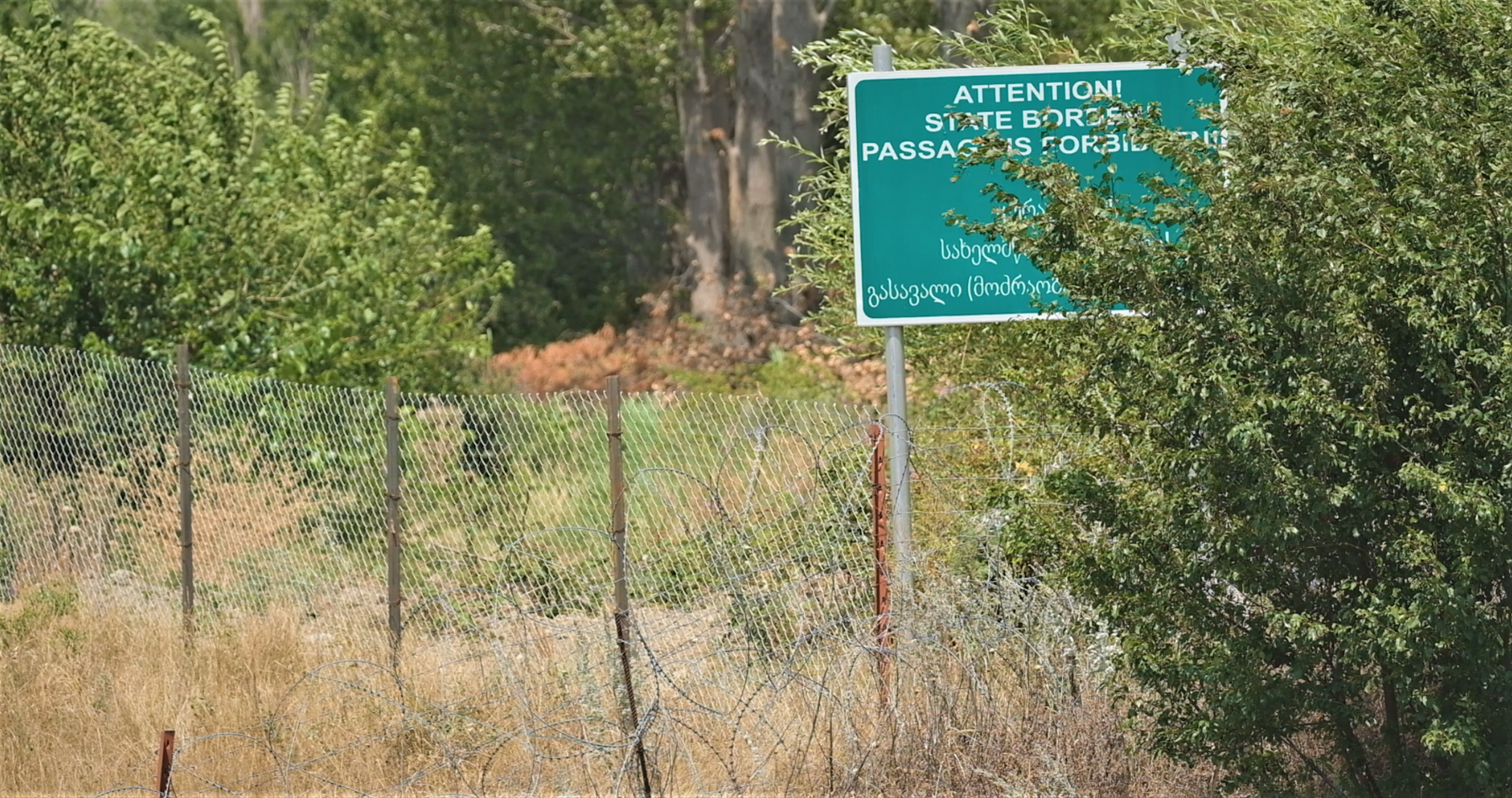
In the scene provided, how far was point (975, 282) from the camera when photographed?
345 inches

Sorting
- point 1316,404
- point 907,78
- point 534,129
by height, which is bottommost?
point 1316,404

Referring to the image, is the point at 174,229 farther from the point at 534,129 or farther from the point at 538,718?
the point at 534,129

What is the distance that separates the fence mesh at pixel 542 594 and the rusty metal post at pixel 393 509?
17 centimetres

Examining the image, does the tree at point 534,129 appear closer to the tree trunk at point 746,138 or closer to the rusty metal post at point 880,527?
the tree trunk at point 746,138

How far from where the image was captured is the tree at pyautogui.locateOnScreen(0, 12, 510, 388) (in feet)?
44.3

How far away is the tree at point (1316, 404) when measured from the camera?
5.42 m

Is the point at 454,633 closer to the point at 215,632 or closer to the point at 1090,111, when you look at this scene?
the point at 215,632

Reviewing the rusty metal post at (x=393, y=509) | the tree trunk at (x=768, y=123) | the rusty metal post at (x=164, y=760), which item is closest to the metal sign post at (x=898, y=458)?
the rusty metal post at (x=393, y=509)

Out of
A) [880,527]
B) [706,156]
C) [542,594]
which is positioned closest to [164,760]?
[880,527]

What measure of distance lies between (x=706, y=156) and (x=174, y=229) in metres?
17.2

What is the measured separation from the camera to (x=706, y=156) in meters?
30.5

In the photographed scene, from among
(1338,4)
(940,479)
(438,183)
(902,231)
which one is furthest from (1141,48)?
(438,183)

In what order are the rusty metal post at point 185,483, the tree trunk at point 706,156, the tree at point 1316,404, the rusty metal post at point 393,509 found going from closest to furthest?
the tree at point 1316,404 → the rusty metal post at point 393,509 → the rusty metal post at point 185,483 → the tree trunk at point 706,156

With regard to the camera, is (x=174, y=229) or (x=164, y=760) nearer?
(x=164, y=760)
